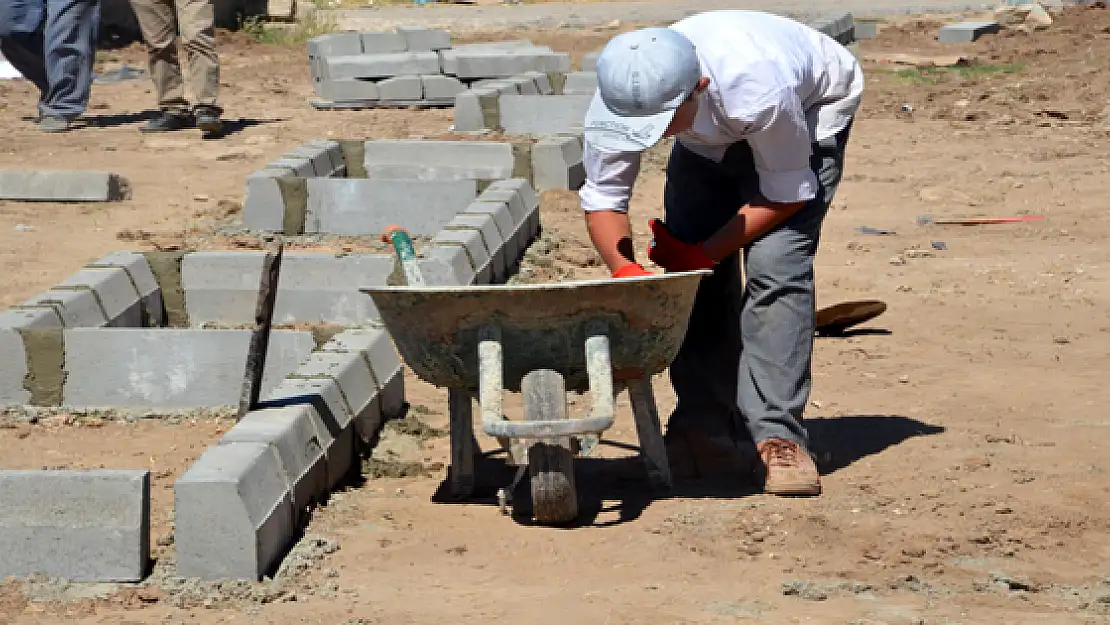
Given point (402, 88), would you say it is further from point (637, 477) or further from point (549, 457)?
point (549, 457)

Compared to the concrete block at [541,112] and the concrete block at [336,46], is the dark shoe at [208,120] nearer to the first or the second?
the concrete block at [541,112]

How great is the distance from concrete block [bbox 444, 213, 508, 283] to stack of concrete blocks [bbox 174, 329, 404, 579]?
161 centimetres

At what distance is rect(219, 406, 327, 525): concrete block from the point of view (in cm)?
402

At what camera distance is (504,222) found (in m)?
7.04

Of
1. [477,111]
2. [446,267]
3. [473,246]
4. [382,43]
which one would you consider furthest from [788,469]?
[382,43]

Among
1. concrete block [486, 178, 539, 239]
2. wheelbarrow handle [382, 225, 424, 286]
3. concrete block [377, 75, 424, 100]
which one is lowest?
concrete block [377, 75, 424, 100]

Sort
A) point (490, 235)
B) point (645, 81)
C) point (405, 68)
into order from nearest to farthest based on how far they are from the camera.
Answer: point (645, 81), point (490, 235), point (405, 68)

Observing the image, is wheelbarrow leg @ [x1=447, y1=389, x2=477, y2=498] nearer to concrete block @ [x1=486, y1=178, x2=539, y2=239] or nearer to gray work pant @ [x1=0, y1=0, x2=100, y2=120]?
concrete block @ [x1=486, y1=178, x2=539, y2=239]

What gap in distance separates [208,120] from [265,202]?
9.28ft

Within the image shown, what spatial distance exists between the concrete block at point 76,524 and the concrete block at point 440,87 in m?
8.73

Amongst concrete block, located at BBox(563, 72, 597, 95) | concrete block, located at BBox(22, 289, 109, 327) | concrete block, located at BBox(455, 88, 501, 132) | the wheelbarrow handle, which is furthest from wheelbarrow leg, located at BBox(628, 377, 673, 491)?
concrete block, located at BBox(563, 72, 597, 95)

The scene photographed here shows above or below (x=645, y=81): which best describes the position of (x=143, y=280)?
below

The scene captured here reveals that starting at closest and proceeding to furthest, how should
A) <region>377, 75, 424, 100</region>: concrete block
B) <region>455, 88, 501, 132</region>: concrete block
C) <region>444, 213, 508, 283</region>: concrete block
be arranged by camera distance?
<region>444, 213, 508, 283</region>: concrete block
<region>455, 88, 501, 132</region>: concrete block
<region>377, 75, 424, 100</region>: concrete block

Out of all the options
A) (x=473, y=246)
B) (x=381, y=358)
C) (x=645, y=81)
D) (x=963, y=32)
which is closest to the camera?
(x=645, y=81)
